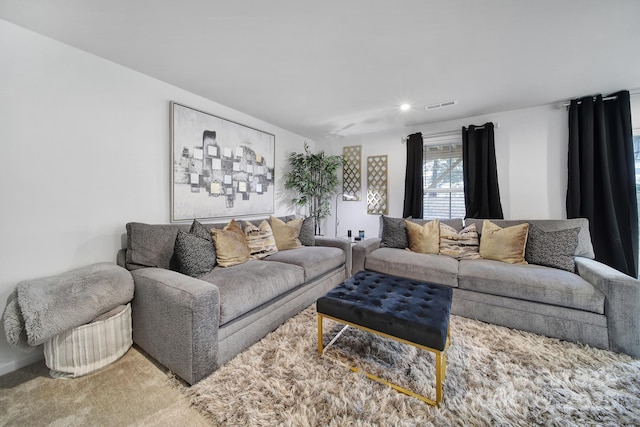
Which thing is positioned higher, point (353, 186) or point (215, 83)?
point (215, 83)

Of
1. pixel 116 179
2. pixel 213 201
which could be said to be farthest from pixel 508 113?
pixel 116 179

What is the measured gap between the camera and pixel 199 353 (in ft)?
4.58

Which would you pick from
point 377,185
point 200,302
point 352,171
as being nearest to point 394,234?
point 377,185

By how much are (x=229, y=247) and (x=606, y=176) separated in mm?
3856

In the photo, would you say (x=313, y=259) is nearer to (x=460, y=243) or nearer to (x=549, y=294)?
(x=460, y=243)

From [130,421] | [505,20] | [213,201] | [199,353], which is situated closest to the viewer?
[130,421]

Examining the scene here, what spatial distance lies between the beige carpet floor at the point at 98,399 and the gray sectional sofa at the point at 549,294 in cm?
206

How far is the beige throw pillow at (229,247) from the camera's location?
216 centimetres

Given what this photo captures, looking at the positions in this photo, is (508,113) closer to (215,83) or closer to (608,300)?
(608,300)

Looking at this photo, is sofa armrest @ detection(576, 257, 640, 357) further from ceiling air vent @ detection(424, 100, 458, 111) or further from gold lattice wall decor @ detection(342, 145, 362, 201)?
gold lattice wall decor @ detection(342, 145, 362, 201)

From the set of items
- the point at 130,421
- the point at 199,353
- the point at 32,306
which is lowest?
the point at 130,421

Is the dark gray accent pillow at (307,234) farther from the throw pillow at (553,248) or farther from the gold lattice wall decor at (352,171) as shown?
the throw pillow at (553,248)

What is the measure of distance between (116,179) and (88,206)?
0.92 ft

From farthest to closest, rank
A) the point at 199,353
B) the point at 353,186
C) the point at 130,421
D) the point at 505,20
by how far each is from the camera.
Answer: the point at 353,186, the point at 505,20, the point at 199,353, the point at 130,421
